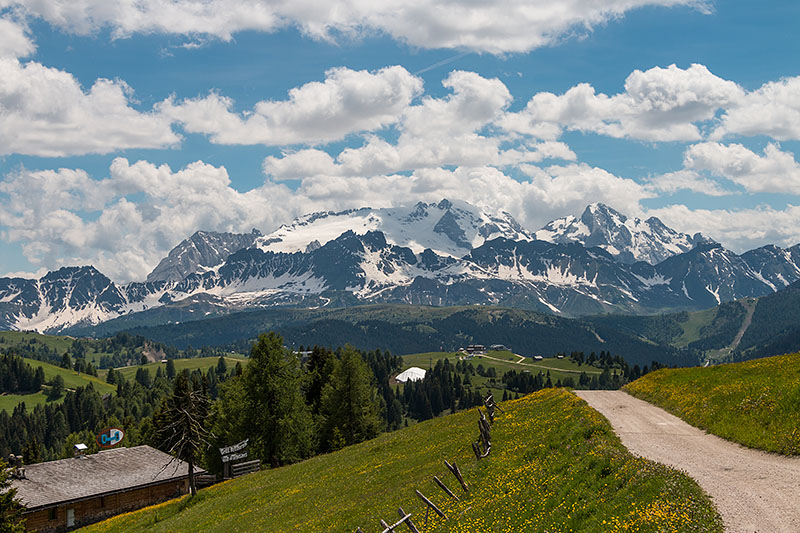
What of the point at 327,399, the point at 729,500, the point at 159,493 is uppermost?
the point at 729,500

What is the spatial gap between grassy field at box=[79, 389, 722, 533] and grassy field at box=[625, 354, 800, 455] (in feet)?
20.7

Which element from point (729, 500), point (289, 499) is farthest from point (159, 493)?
point (729, 500)

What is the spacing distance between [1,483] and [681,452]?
5230cm

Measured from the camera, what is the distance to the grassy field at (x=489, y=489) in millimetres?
21109

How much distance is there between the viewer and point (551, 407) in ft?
153

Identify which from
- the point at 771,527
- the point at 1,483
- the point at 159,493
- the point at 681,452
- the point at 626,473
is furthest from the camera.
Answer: the point at 159,493

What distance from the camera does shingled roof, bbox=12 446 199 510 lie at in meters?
67.9

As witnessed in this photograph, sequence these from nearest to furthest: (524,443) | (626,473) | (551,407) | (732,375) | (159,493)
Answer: (626,473), (524,443), (732,375), (551,407), (159,493)

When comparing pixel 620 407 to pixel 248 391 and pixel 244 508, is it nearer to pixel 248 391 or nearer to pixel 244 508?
pixel 244 508

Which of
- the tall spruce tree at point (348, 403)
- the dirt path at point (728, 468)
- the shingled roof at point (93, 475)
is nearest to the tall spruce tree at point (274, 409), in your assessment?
the tall spruce tree at point (348, 403)

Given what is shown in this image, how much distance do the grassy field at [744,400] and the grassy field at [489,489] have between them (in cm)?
632

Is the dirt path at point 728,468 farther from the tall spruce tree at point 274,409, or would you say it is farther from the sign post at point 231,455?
the sign post at point 231,455

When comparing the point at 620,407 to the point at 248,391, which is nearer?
the point at 620,407

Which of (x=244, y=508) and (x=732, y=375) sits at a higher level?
(x=732, y=375)
